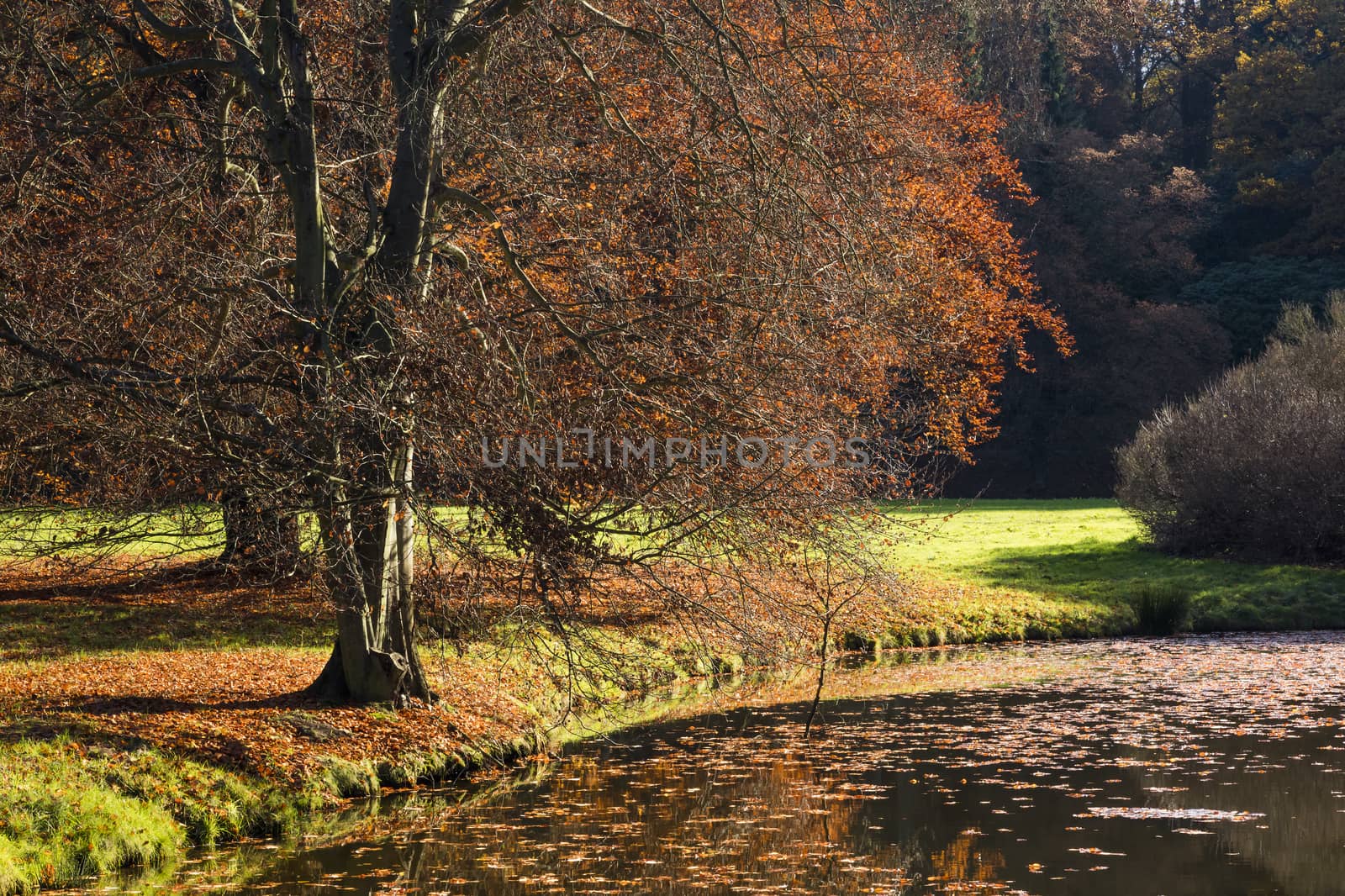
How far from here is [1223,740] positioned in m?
11.9

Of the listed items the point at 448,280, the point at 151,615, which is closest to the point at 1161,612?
the point at 448,280

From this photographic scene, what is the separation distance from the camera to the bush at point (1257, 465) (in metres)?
22.5

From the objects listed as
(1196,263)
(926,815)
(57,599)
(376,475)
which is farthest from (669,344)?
(1196,263)

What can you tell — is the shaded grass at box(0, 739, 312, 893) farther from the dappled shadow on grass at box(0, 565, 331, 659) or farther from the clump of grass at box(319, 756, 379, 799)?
the dappled shadow on grass at box(0, 565, 331, 659)

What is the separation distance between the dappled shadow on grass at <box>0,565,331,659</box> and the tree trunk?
187 centimetres

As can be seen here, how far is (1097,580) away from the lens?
22094 millimetres

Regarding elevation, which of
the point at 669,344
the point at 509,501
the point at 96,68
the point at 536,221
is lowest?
the point at 509,501

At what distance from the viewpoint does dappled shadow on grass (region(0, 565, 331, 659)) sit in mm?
13562

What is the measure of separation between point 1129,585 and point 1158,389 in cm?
2130

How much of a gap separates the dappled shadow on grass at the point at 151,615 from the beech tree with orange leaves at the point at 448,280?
3.47 meters

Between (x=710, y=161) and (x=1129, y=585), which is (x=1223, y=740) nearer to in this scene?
(x=710, y=161)

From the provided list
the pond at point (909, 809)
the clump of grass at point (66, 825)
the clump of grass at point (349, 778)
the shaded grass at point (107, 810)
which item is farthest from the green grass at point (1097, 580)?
the clump of grass at point (66, 825)

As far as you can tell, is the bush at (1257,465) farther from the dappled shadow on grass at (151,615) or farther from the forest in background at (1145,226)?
the dappled shadow on grass at (151,615)

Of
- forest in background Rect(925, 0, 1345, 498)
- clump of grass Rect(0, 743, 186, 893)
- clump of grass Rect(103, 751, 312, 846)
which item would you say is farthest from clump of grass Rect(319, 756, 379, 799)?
forest in background Rect(925, 0, 1345, 498)
